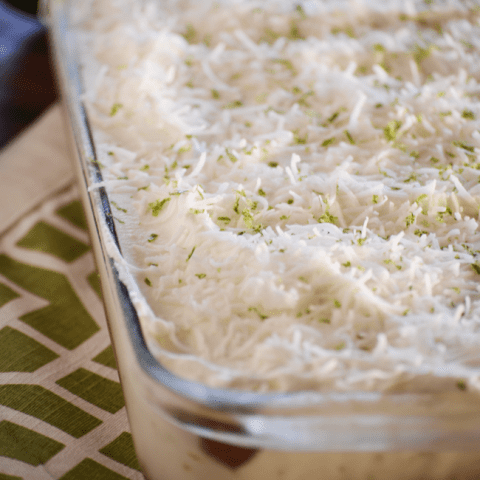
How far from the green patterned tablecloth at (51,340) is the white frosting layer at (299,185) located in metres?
0.26

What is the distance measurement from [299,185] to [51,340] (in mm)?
566

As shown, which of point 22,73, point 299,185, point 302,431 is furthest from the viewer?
point 22,73

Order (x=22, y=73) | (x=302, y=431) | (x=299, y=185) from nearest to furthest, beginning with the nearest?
(x=302, y=431) → (x=299, y=185) → (x=22, y=73)

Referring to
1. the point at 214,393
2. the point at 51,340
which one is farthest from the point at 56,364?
the point at 214,393

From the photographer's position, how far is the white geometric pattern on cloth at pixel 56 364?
0.78 m

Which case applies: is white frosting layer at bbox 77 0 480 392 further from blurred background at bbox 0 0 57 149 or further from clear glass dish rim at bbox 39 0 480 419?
blurred background at bbox 0 0 57 149

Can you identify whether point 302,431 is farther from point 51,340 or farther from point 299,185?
point 51,340

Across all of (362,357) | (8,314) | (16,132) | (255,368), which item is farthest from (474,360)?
(16,132)

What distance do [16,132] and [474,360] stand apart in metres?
1.48

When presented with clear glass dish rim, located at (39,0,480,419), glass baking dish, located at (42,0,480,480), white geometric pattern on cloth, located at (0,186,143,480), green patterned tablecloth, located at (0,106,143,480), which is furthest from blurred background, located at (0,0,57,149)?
glass baking dish, located at (42,0,480,480)

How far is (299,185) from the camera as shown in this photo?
2.90 feet

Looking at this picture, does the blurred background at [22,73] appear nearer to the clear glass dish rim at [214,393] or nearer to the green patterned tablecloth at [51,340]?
the green patterned tablecloth at [51,340]

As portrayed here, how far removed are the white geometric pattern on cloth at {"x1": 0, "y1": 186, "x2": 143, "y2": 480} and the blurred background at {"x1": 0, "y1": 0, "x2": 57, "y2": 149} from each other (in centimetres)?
55

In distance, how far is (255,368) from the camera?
63cm
